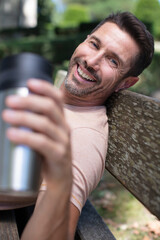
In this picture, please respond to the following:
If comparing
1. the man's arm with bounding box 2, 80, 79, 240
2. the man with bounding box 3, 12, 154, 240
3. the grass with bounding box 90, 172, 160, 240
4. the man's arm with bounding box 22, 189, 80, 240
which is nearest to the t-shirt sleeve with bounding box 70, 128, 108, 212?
the man with bounding box 3, 12, 154, 240

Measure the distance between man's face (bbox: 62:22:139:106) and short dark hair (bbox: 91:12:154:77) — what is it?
0.10 ft

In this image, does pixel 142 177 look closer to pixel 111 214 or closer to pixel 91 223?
pixel 91 223

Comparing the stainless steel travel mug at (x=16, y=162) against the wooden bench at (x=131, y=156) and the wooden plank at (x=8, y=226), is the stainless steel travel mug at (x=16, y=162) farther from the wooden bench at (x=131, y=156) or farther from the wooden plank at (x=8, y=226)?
the wooden plank at (x=8, y=226)

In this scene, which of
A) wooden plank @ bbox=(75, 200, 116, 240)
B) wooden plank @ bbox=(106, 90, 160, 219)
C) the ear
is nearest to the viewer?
wooden plank @ bbox=(106, 90, 160, 219)

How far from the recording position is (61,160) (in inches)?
35.1

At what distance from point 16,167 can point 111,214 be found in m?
2.69

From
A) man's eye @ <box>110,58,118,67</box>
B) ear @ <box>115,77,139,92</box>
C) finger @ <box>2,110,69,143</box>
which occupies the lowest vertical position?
ear @ <box>115,77,139,92</box>

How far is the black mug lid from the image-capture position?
98cm

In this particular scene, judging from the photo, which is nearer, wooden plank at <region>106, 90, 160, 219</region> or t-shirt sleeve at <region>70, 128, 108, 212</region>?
wooden plank at <region>106, 90, 160, 219</region>

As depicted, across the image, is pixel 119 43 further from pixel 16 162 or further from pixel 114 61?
pixel 16 162

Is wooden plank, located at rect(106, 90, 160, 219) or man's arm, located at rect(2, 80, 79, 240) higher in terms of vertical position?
man's arm, located at rect(2, 80, 79, 240)

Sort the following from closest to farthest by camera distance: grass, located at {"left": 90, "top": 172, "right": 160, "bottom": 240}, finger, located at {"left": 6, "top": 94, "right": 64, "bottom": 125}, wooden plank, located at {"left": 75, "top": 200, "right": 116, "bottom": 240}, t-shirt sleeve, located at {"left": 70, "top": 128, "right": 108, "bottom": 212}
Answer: finger, located at {"left": 6, "top": 94, "right": 64, "bottom": 125}
t-shirt sleeve, located at {"left": 70, "top": 128, "right": 108, "bottom": 212}
wooden plank, located at {"left": 75, "top": 200, "right": 116, "bottom": 240}
grass, located at {"left": 90, "top": 172, "right": 160, "bottom": 240}

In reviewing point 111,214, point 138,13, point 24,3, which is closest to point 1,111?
point 111,214

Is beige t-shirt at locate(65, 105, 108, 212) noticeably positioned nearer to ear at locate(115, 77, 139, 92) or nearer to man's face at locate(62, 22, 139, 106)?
man's face at locate(62, 22, 139, 106)
